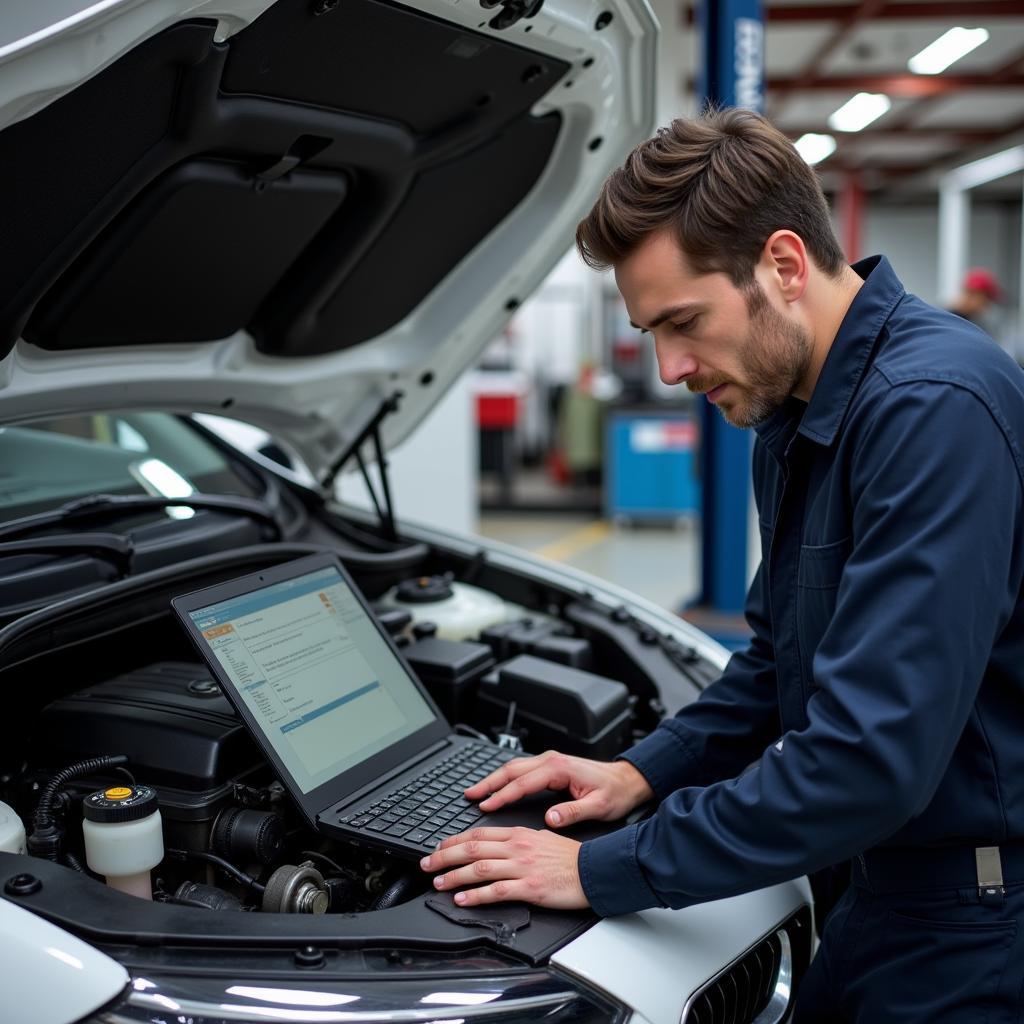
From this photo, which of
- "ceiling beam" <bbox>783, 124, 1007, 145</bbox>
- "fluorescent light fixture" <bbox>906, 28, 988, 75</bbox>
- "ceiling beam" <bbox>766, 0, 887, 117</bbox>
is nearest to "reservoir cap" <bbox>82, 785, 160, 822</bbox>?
"ceiling beam" <bbox>766, 0, 887, 117</bbox>

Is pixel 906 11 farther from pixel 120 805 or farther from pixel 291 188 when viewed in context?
pixel 120 805

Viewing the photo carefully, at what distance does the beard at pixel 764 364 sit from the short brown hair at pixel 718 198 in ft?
0.15

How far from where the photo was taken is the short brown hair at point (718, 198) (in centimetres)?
116

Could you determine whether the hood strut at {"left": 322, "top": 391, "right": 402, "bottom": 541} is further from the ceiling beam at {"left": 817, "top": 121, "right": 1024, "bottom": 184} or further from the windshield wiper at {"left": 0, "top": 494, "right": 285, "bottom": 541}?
the ceiling beam at {"left": 817, "top": 121, "right": 1024, "bottom": 184}

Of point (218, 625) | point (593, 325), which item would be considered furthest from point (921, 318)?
point (593, 325)

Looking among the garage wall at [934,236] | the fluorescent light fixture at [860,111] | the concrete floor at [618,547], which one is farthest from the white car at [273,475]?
the garage wall at [934,236]

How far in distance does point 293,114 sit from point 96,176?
11.1 inches

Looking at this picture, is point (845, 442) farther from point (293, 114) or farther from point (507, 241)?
point (507, 241)

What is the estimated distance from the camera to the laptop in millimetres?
1352

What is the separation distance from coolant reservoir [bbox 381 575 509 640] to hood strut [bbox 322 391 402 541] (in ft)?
0.51

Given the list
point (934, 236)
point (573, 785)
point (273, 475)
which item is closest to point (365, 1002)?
point (573, 785)

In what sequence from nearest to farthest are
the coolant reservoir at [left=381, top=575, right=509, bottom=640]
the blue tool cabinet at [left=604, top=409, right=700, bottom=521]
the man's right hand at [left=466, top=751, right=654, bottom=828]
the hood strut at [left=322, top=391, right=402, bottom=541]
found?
the man's right hand at [left=466, top=751, right=654, bottom=828]
the coolant reservoir at [left=381, top=575, right=509, bottom=640]
the hood strut at [left=322, top=391, right=402, bottom=541]
the blue tool cabinet at [left=604, top=409, right=700, bottom=521]

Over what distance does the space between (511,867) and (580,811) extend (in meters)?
0.19

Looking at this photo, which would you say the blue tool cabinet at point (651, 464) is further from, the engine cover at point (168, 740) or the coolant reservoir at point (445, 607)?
the engine cover at point (168, 740)
